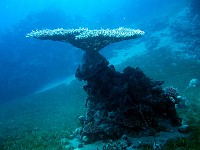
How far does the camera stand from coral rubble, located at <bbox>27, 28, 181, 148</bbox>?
36.1 feet

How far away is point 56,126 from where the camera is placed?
54.3ft

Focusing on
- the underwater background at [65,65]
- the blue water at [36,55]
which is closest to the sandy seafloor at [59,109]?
the underwater background at [65,65]

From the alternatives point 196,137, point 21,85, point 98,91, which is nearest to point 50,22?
point 21,85

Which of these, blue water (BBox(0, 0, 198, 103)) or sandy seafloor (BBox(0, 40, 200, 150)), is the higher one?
blue water (BBox(0, 0, 198, 103))

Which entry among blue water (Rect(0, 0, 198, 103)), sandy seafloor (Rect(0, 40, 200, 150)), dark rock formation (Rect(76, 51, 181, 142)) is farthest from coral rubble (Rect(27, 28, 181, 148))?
blue water (Rect(0, 0, 198, 103))

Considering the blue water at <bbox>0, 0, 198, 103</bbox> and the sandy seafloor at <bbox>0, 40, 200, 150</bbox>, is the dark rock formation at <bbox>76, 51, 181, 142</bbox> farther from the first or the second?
the blue water at <bbox>0, 0, 198, 103</bbox>

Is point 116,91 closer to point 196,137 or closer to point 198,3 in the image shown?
point 196,137

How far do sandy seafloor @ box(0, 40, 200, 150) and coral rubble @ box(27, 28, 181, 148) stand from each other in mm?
1495

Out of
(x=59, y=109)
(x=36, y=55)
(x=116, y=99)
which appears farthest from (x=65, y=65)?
(x=116, y=99)

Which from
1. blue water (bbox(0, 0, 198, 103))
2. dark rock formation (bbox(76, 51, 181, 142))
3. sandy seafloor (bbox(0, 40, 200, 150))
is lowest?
dark rock formation (bbox(76, 51, 181, 142))

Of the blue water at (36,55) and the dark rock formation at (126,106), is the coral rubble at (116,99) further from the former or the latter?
the blue water at (36,55)

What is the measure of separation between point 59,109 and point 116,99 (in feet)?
38.0

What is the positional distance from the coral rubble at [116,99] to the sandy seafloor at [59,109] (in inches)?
58.9

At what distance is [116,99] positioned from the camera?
1176 cm
